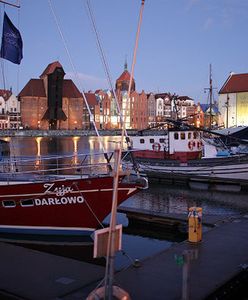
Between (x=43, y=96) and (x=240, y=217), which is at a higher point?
(x=43, y=96)

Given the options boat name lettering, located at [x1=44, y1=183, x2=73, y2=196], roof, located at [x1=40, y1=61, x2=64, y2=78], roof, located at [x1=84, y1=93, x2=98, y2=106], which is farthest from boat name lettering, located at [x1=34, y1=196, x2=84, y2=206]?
roof, located at [x1=84, y1=93, x2=98, y2=106]

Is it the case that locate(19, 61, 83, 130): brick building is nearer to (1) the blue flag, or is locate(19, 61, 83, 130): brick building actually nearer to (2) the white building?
(2) the white building

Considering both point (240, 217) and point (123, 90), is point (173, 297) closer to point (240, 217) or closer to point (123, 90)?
point (240, 217)

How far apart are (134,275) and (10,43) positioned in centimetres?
1153

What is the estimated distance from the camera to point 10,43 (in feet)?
54.1

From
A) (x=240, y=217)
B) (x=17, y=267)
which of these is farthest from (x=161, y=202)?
(x=17, y=267)

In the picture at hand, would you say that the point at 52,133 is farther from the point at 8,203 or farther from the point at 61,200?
the point at 61,200

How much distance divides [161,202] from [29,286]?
1769 cm

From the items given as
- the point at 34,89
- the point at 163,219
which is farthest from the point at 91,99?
the point at 163,219

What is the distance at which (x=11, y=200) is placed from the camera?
14.7 m

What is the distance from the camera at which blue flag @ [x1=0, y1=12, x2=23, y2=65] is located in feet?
53.7

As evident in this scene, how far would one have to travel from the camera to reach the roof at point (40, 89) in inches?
5753

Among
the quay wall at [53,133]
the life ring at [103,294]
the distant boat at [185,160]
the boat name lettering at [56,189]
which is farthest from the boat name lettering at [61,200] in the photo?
the quay wall at [53,133]

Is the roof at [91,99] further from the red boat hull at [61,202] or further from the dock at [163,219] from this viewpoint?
the red boat hull at [61,202]
